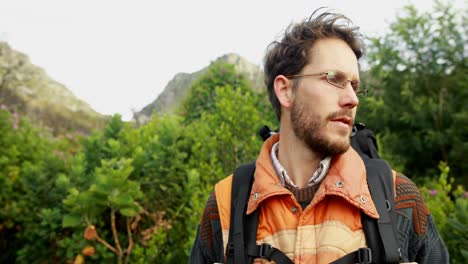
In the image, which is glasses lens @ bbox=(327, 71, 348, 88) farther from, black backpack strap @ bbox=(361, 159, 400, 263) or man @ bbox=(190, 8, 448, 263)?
black backpack strap @ bbox=(361, 159, 400, 263)

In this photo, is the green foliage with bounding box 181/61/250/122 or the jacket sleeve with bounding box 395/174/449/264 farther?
the green foliage with bounding box 181/61/250/122

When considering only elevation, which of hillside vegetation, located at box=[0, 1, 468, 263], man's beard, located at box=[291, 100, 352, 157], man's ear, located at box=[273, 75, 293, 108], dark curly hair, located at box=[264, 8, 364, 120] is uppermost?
dark curly hair, located at box=[264, 8, 364, 120]

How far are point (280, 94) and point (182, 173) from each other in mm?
3114

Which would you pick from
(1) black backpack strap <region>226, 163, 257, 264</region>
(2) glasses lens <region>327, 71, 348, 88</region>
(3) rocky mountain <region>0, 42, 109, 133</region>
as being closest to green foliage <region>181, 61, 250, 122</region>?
(3) rocky mountain <region>0, 42, 109, 133</region>

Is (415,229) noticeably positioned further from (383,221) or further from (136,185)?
(136,185)

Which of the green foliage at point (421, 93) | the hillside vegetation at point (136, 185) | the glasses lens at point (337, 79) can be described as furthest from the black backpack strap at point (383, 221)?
the green foliage at point (421, 93)

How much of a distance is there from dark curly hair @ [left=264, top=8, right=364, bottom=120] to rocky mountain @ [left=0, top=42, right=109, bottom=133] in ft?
39.7

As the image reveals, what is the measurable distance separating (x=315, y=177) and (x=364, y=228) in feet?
1.09

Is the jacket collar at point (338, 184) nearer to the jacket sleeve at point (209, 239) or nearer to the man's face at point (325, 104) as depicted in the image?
the man's face at point (325, 104)

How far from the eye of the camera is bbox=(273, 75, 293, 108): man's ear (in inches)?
85.6

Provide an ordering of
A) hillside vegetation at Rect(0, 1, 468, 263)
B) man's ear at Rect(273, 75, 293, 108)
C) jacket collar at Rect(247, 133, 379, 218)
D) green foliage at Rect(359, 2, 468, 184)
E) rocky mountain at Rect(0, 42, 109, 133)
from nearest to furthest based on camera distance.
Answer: jacket collar at Rect(247, 133, 379, 218)
man's ear at Rect(273, 75, 293, 108)
hillside vegetation at Rect(0, 1, 468, 263)
green foliage at Rect(359, 2, 468, 184)
rocky mountain at Rect(0, 42, 109, 133)

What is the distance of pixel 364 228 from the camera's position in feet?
5.90

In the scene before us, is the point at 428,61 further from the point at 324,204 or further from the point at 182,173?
the point at 324,204

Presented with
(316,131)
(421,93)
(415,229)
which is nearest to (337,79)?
(316,131)
